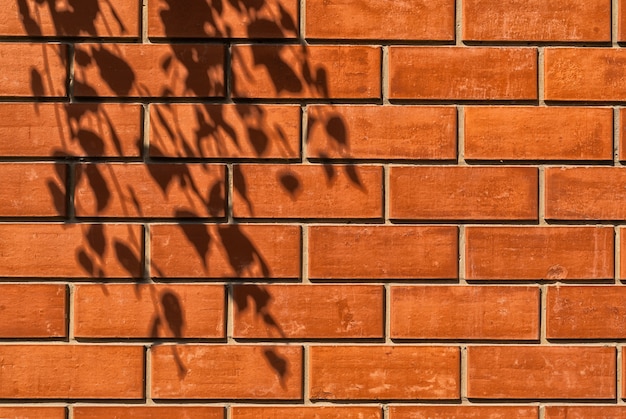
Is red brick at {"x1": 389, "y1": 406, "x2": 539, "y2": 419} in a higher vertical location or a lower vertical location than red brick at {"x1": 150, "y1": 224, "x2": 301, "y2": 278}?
lower

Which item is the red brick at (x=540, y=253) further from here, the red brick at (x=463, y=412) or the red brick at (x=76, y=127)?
the red brick at (x=76, y=127)

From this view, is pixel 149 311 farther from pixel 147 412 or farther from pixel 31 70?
pixel 31 70

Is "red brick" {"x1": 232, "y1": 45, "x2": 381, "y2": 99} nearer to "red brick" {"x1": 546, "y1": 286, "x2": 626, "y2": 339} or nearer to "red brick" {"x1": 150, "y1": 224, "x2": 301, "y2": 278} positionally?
"red brick" {"x1": 150, "y1": 224, "x2": 301, "y2": 278}

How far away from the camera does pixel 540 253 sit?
2412 millimetres

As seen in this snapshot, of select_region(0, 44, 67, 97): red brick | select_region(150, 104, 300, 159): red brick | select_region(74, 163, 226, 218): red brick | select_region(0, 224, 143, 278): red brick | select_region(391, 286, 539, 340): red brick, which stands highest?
select_region(0, 44, 67, 97): red brick

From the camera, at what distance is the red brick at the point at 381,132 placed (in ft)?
7.92

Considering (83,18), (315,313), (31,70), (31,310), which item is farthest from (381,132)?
(31,310)

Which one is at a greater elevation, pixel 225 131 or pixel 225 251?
pixel 225 131

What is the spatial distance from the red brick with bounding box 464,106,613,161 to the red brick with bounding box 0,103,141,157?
99cm

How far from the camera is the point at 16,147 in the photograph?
7.88 ft

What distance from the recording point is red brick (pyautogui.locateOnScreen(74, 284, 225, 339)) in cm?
240

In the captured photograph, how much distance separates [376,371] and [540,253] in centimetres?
59

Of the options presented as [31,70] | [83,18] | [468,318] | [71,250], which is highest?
[83,18]

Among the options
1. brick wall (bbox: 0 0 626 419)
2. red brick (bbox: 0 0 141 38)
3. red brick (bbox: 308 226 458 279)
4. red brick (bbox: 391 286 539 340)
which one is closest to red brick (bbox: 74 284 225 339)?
brick wall (bbox: 0 0 626 419)
